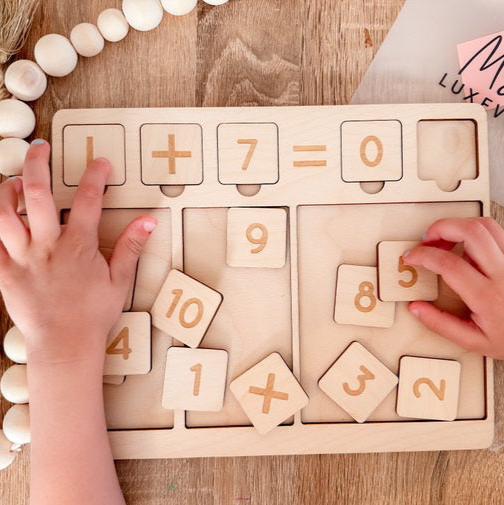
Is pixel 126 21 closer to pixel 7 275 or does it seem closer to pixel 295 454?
pixel 7 275

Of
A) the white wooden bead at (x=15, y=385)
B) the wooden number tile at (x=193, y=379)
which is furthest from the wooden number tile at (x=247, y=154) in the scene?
the white wooden bead at (x=15, y=385)

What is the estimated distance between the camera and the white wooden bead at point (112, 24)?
0.71 m

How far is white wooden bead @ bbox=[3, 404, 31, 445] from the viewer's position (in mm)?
688

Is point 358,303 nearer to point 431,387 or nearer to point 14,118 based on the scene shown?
point 431,387

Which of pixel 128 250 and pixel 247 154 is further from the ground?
pixel 247 154

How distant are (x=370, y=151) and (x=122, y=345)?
38 cm

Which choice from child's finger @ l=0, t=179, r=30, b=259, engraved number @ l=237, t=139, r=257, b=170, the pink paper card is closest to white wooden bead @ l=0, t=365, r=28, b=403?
child's finger @ l=0, t=179, r=30, b=259

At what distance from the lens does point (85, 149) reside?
69cm

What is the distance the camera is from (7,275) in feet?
2.16

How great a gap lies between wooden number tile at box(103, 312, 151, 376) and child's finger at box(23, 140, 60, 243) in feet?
0.42

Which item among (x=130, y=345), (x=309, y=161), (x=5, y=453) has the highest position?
(x=309, y=161)

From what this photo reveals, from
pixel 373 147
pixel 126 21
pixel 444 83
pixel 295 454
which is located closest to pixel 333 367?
pixel 295 454

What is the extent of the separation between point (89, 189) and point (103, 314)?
0.14 meters

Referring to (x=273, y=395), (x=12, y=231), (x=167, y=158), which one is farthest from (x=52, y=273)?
(x=273, y=395)
